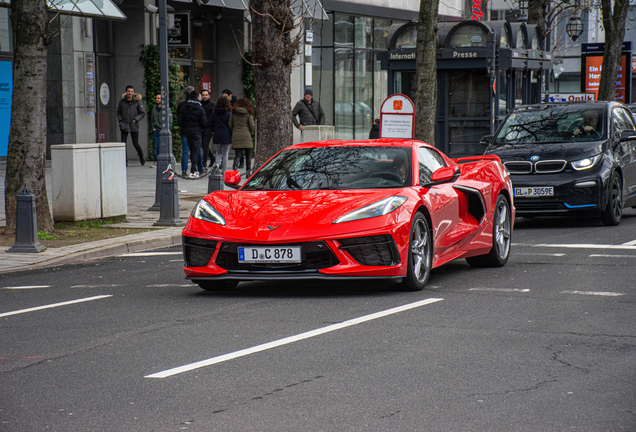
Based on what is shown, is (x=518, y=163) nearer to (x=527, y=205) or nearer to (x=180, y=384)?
(x=527, y=205)

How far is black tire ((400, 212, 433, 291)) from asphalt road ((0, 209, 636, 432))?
13cm

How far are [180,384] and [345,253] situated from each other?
9.00ft

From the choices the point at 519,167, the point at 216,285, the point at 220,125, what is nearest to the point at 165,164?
the point at 519,167

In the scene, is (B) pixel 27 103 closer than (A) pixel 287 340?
No

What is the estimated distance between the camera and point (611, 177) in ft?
44.5

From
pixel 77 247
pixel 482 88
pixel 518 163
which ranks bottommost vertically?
pixel 77 247

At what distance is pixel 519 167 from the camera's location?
538 inches

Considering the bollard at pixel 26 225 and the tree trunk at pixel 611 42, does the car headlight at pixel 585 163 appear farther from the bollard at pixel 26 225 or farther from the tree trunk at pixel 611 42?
the tree trunk at pixel 611 42

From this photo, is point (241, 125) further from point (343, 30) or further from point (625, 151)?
point (343, 30)

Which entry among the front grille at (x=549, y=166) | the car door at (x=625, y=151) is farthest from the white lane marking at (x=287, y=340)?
the car door at (x=625, y=151)

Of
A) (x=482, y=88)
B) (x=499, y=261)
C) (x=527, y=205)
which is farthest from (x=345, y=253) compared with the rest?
(x=482, y=88)

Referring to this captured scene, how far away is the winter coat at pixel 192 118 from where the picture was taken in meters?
22.3

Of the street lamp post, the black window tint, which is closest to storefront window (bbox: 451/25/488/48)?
the street lamp post

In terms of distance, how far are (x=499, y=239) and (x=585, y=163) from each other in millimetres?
4219
